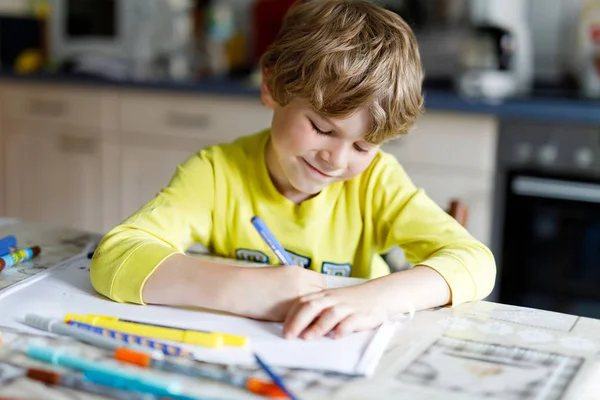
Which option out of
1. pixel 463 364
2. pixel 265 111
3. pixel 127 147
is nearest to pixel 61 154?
pixel 127 147

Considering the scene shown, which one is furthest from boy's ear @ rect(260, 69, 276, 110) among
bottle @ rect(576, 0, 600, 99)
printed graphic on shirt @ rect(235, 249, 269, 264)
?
bottle @ rect(576, 0, 600, 99)

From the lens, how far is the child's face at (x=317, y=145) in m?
1.02

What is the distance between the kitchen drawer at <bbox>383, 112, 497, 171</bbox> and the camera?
2115 millimetres

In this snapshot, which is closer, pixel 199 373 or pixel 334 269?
pixel 199 373

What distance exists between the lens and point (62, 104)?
2812mm

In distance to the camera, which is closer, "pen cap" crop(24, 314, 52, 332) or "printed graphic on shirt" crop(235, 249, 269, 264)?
"pen cap" crop(24, 314, 52, 332)

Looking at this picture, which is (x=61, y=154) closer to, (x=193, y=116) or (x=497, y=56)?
(x=193, y=116)

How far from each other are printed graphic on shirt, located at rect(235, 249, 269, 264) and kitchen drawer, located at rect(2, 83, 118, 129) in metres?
1.65

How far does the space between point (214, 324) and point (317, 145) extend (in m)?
0.32

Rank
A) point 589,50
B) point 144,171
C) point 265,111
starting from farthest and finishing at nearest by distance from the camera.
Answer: point 144,171, point 265,111, point 589,50

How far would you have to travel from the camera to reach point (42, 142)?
2.91m

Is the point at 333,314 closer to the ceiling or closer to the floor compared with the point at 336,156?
closer to the floor

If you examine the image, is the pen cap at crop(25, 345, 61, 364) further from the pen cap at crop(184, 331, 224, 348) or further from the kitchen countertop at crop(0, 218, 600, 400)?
the pen cap at crop(184, 331, 224, 348)

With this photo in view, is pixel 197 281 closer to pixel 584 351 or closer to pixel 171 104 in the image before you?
pixel 584 351
